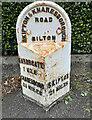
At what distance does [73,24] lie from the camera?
4.64 metres

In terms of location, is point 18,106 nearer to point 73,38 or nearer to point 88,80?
point 88,80

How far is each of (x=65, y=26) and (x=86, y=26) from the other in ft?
8.33

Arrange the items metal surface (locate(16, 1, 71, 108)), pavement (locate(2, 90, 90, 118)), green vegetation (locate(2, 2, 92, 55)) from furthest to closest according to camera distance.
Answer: green vegetation (locate(2, 2, 92, 55))
pavement (locate(2, 90, 90, 118))
metal surface (locate(16, 1, 71, 108))

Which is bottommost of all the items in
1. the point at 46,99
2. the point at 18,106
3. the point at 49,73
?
the point at 18,106

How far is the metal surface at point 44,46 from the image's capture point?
2352 millimetres

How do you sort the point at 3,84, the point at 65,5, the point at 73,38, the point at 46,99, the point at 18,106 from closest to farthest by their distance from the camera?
the point at 46,99
the point at 18,106
the point at 3,84
the point at 65,5
the point at 73,38

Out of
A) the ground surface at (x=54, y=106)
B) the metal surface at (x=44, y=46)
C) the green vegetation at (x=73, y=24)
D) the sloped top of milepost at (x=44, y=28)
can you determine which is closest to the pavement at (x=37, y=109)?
the ground surface at (x=54, y=106)

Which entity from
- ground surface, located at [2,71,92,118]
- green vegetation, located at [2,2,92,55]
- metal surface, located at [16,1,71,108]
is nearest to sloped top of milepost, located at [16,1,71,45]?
metal surface, located at [16,1,71,108]

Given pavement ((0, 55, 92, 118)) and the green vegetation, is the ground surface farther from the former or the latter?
the green vegetation

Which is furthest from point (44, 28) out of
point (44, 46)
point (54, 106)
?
point (54, 106)

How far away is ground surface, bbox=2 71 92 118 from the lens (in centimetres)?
258

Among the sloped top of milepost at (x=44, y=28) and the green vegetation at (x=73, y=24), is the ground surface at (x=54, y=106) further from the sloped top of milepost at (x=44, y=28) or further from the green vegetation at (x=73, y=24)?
the green vegetation at (x=73, y=24)

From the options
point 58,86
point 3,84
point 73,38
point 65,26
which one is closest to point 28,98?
point 58,86

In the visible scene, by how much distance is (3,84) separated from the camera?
11.8ft
